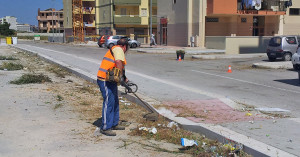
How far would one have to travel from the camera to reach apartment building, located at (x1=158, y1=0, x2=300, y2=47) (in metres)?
38.3

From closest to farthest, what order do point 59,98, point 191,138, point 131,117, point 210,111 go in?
1. point 191,138
2. point 131,117
3. point 210,111
4. point 59,98

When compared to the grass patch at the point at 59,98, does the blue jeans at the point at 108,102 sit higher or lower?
higher

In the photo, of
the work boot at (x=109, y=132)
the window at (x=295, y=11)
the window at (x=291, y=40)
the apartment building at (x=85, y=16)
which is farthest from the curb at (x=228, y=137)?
the apartment building at (x=85, y=16)

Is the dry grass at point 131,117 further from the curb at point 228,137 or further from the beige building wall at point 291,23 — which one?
the beige building wall at point 291,23

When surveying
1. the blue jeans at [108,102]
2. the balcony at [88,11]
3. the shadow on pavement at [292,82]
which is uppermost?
the balcony at [88,11]

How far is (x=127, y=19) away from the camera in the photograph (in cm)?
6141

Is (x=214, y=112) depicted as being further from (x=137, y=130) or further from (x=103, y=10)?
(x=103, y=10)

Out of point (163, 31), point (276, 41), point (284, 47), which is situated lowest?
point (284, 47)

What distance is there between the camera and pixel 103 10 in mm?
65750

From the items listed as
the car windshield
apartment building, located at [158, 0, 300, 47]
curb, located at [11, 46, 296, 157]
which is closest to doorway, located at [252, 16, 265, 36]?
apartment building, located at [158, 0, 300, 47]

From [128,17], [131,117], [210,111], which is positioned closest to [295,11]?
[128,17]

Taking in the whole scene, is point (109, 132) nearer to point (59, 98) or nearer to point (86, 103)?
point (86, 103)

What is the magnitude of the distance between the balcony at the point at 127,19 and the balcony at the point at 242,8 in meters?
24.6

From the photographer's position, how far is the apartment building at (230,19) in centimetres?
3834
